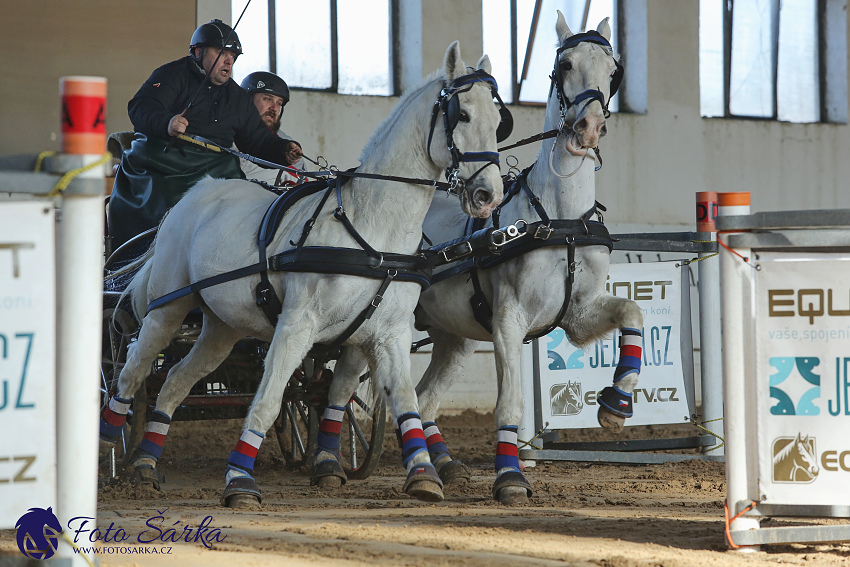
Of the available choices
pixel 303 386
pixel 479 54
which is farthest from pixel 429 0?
pixel 303 386

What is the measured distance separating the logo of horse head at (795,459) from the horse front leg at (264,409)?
2.22 metres

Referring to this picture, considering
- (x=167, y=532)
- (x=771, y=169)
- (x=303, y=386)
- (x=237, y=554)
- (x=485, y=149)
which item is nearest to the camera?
(x=237, y=554)

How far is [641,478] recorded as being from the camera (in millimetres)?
6598

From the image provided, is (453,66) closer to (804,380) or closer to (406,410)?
(406,410)

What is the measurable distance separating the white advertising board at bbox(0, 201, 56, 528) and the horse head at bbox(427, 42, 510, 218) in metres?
2.41

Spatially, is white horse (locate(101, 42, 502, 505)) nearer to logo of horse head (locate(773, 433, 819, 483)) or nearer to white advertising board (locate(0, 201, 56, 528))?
logo of horse head (locate(773, 433, 819, 483))

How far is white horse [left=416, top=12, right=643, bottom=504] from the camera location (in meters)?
5.16

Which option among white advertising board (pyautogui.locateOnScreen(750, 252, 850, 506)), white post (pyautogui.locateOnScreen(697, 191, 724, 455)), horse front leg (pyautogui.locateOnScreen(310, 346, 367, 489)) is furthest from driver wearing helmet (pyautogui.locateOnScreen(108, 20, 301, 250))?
white advertising board (pyautogui.locateOnScreen(750, 252, 850, 506))

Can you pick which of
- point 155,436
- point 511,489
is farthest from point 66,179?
point 155,436

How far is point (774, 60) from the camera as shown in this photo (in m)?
12.6

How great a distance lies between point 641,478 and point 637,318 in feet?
5.82

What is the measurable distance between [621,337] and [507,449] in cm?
86

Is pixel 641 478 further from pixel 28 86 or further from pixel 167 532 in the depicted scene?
pixel 28 86

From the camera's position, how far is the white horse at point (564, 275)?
5.16 meters
